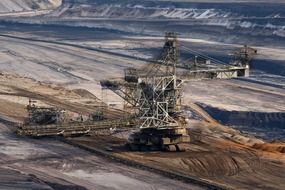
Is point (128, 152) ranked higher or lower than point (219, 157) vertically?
higher

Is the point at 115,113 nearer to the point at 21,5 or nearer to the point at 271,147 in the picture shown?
the point at 271,147

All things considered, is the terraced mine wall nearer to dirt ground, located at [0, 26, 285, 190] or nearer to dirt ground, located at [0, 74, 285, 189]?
dirt ground, located at [0, 26, 285, 190]

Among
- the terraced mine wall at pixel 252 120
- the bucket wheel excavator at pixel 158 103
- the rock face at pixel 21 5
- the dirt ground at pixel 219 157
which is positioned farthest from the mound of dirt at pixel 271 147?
the rock face at pixel 21 5

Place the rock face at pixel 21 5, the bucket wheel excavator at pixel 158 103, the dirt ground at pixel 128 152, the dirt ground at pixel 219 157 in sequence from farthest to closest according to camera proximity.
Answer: the rock face at pixel 21 5 → the bucket wheel excavator at pixel 158 103 → the dirt ground at pixel 219 157 → the dirt ground at pixel 128 152

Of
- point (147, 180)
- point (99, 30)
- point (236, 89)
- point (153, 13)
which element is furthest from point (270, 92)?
point (153, 13)

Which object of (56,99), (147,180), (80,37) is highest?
(80,37)

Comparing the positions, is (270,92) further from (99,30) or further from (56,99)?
(99,30)

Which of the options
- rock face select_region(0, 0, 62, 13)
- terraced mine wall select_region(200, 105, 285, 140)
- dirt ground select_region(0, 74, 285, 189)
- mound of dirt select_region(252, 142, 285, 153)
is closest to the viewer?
dirt ground select_region(0, 74, 285, 189)

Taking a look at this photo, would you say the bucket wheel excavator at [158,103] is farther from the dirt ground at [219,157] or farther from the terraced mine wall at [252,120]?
the terraced mine wall at [252,120]

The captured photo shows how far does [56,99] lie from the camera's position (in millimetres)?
69875

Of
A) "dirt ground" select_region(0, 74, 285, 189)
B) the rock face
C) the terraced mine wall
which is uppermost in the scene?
the rock face

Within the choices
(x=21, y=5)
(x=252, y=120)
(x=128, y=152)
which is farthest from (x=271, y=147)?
(x=21, y=5)

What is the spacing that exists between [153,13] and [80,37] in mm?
29197

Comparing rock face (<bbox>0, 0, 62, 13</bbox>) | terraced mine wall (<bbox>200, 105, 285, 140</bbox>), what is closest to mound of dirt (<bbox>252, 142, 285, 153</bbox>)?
terraced mine wall (<bbox>200, 105, 285, 140</bbox>)
